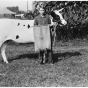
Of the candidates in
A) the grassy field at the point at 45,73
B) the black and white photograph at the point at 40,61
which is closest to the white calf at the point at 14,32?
the black and white photograph at the point at 40,61

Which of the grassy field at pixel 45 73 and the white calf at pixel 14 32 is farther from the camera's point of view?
the white calf at pixel 14 32

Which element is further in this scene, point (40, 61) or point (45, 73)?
point (40, 61)

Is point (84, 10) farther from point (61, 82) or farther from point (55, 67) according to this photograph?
point (61, 82)

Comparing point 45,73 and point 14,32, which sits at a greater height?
point 14,32

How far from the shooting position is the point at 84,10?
58.7 feet

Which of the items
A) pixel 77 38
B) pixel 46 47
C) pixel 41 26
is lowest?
pixel 77 38

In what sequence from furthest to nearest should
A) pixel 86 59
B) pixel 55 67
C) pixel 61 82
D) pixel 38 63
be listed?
pixel 86 59 → pixel 38 63 → pixel 55 67 → pixel 61 82

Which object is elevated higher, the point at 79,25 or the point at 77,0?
the point at 77,0

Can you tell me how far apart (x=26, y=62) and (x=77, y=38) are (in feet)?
31.7

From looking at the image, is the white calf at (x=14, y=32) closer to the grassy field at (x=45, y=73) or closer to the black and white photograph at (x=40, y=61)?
the black and white photograph at (x=40, y=61)

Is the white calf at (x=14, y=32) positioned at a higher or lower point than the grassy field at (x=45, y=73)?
higher

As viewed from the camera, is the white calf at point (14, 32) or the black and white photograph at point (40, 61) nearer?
the black and white photograph at point (40, 61)

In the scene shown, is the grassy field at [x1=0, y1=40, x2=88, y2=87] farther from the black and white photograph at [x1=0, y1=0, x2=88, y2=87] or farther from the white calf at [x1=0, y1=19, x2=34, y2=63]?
the white calf at [x1=0, y1=19, x2=34, y2=63]

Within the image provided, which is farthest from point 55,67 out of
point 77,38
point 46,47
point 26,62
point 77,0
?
point 77,38
